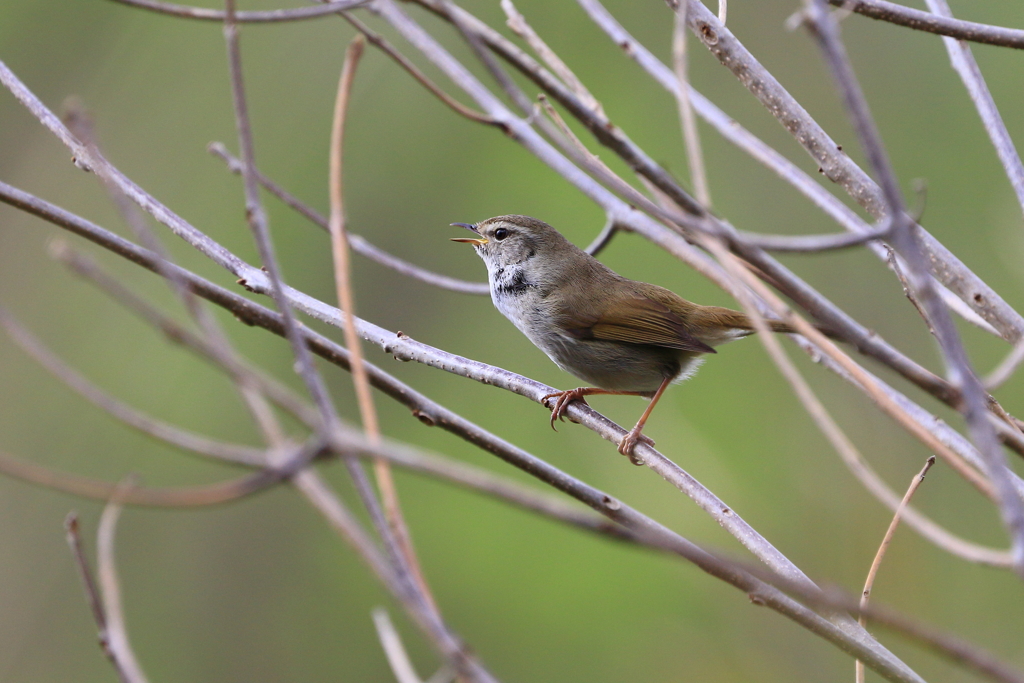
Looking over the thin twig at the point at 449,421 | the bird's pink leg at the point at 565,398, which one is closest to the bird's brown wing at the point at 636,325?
the bird's pink leg at the point at 565,398

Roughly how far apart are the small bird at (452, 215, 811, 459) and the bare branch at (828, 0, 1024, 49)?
1.81 meters

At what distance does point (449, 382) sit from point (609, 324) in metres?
6.50

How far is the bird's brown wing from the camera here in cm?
421

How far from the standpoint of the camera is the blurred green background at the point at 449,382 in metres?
8.58

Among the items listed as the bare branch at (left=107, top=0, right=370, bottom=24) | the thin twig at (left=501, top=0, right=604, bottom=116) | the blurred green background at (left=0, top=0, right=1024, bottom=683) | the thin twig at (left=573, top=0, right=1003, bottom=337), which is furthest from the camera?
the blurred green background at (left=0, top=0, right=1024, bottom=683)

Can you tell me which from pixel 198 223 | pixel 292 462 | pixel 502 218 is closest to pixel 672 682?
pixel 502 218

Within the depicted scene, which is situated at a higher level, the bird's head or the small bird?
the bird's head

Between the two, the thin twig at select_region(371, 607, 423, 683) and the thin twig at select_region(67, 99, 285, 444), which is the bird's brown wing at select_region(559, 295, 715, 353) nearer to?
the thin twig at select_region(371, 607, 423, 683)

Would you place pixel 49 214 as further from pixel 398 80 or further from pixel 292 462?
pixel 398 80

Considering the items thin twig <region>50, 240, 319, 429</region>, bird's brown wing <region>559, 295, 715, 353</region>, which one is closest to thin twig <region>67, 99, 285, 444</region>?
thin twig <region>50, 240, 319, 429</region>

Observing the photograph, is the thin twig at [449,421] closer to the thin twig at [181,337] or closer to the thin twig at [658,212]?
the thin twig at [658,212]

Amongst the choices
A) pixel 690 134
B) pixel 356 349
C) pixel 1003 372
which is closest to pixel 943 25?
pixel 690 134

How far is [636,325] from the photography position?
4.34 meters

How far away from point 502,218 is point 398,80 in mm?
7266
